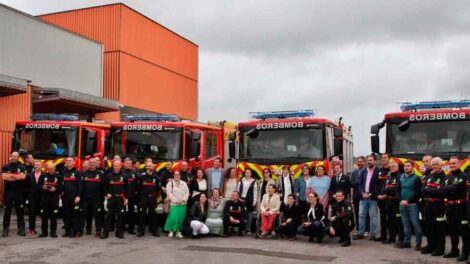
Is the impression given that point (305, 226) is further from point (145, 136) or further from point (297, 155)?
point (145, 136)

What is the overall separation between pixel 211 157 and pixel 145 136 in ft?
7.14

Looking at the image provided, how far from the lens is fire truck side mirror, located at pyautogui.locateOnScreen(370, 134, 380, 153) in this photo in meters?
11.8

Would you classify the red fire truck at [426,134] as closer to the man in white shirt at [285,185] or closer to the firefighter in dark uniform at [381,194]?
the firefighter in dark uniform at [381,194]

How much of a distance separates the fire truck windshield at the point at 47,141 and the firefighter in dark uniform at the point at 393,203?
9000 millimetres

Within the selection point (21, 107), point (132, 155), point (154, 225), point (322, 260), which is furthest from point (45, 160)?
point (322, 260)

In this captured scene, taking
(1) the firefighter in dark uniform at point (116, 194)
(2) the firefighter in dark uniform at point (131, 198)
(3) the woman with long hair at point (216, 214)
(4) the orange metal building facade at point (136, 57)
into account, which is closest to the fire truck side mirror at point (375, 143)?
(3) the woman with long hair at point (216, 214)

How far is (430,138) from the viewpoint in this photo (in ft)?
37.6

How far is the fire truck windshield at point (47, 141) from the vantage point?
1494 cm

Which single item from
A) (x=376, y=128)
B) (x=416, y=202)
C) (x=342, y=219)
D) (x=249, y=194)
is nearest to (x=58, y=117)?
(x=249, y=194)

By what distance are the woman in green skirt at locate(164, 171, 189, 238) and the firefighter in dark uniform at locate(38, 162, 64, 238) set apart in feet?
8.50

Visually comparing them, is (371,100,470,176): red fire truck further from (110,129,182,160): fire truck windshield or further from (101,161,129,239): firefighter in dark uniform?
(101,161,129,239): firefighter in dark uniform

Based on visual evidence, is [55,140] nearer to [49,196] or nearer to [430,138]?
[49,196]

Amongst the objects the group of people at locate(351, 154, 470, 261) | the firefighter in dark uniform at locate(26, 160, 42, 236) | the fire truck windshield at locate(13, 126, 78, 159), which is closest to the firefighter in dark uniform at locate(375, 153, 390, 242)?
the group of people at locate(351, 154, 470, 261)

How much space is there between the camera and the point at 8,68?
20266mm
